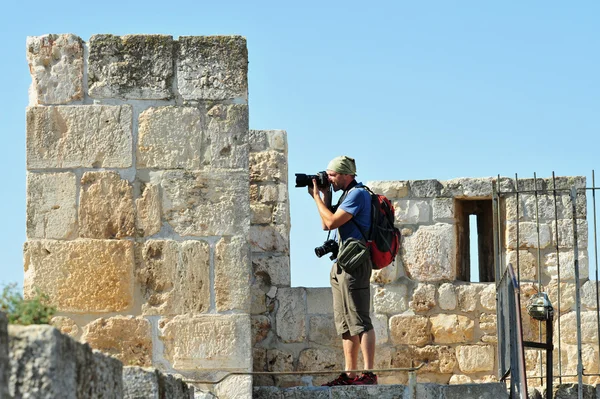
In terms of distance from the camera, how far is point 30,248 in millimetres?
5883

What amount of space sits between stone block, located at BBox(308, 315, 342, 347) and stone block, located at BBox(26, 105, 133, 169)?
103 inches

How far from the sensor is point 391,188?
337 inches

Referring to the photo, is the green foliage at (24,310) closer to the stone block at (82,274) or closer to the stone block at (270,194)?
the stone block at (82,274)

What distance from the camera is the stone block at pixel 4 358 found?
279 cm

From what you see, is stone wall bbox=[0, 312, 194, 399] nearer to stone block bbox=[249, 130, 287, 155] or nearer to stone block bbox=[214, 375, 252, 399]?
stone block bbox=[214, 375, 252, 399]

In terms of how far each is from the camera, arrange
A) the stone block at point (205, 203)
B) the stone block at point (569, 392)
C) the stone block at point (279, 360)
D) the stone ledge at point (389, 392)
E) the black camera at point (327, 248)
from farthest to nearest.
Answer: the stone block at point (279, 360)
the stone block at point (569, 392)
the black camera at point (327, 248)
the stone ledge at point (389, 392)
the stone block at point (205, 203)

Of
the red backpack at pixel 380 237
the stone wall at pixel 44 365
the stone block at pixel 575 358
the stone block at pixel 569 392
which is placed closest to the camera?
the stone wall at pixel 44 365

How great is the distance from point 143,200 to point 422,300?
3.13 metres

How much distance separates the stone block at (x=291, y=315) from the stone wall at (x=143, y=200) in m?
2.17

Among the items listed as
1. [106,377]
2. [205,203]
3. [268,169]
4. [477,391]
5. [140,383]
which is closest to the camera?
[106,377]

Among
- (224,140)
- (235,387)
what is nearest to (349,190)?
(224,140)

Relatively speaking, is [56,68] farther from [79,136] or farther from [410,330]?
[410,330]

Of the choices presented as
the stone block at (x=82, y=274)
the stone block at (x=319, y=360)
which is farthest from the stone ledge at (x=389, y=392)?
the stone block at (x=319, y=360)

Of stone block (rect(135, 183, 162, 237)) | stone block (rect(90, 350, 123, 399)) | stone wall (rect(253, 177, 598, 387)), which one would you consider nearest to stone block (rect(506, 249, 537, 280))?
stone wall (rect(253, 177, 598, 387))
